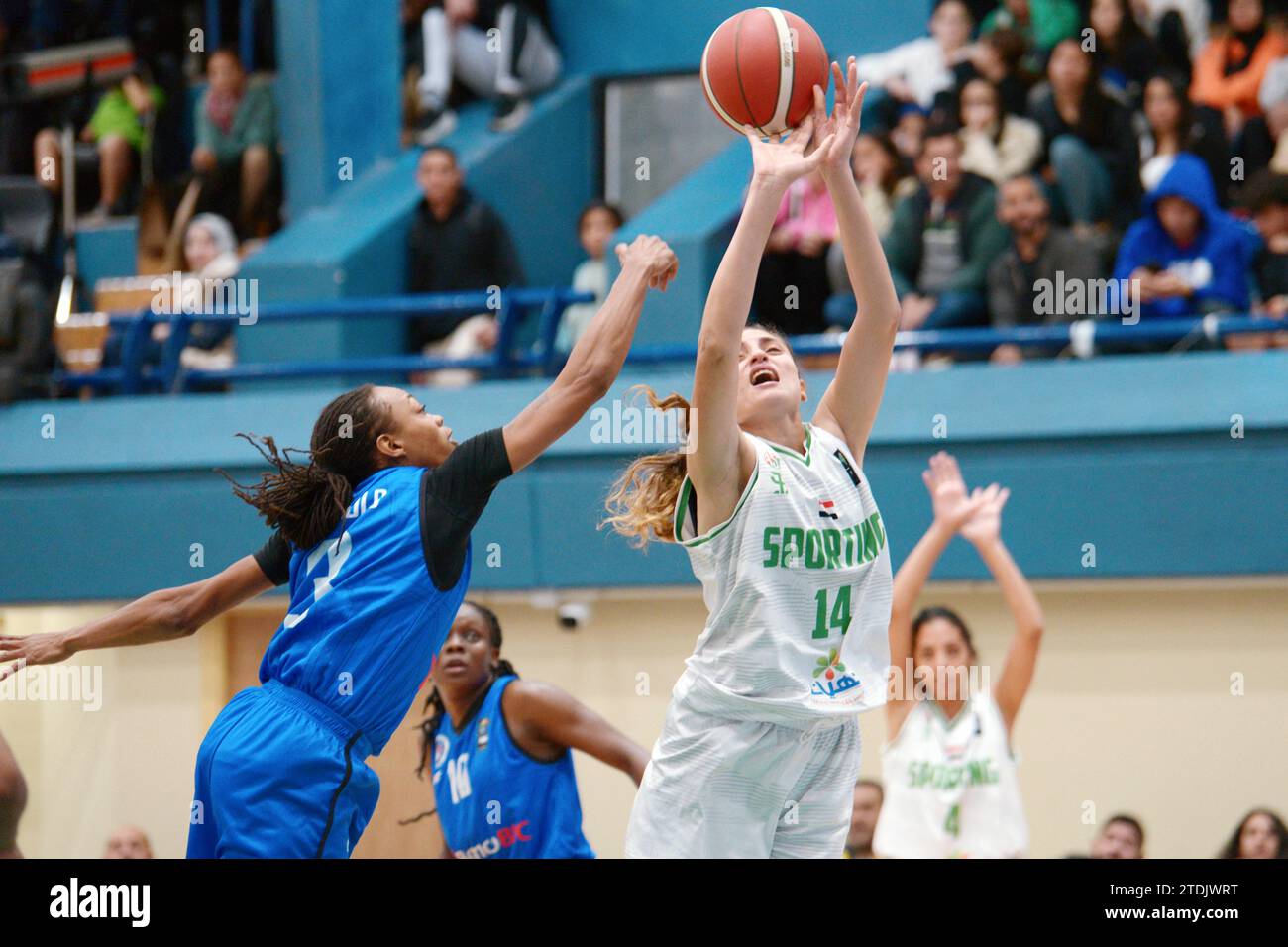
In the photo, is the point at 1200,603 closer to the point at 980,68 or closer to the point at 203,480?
the point at 980,68

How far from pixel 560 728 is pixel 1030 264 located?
3471 millimetres

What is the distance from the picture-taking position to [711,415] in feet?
12.6

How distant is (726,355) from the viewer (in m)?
3.83

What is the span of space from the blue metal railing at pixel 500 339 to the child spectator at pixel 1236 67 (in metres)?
1.48

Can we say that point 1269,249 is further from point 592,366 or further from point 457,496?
point 457,496

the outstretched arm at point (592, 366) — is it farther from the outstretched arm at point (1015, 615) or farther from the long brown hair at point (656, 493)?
the outstretched arm at point (1015, 615)

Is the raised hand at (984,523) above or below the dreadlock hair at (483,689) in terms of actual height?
above

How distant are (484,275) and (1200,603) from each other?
3.85 meters

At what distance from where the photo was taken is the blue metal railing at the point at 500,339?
7.28 metres

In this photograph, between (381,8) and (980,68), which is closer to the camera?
(980,68)

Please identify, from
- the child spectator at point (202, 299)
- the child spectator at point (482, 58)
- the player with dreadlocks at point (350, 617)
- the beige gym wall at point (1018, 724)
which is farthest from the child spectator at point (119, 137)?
the player with dreadlocks at point (350, 617)

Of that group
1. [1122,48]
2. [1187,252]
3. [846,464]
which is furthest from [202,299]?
[846,464]

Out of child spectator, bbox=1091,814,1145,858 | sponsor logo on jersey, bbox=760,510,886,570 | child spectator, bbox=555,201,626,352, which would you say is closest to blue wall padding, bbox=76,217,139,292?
child spectator, bbox=555,201,626,352
